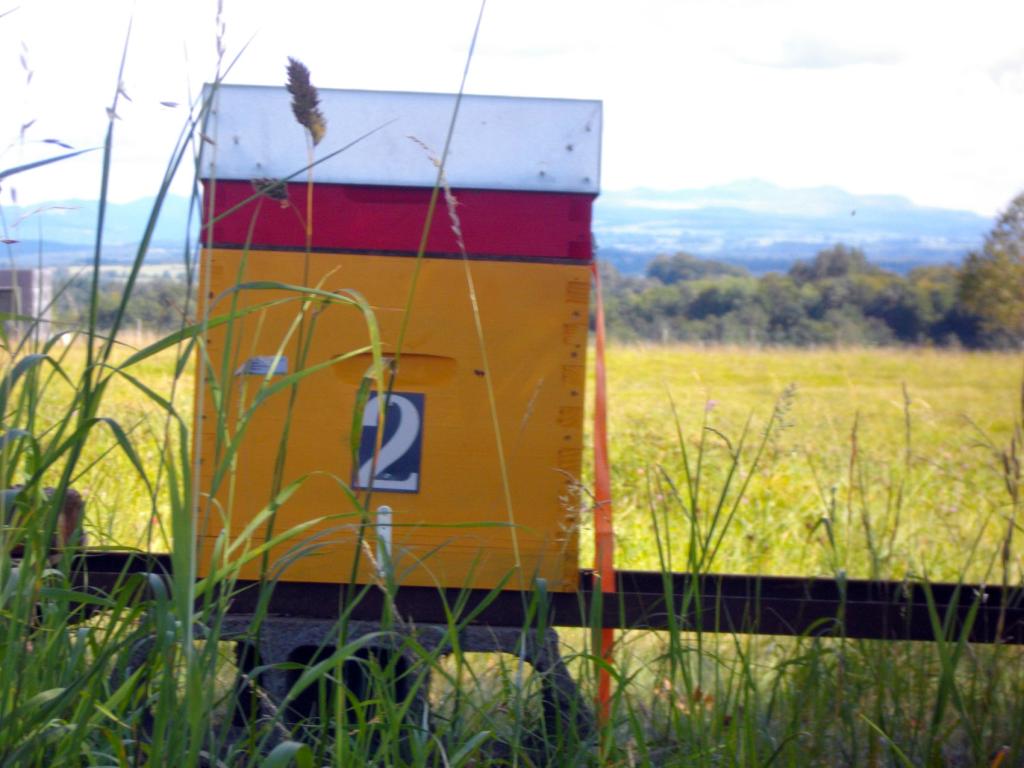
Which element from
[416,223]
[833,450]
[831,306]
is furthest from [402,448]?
[831,306]

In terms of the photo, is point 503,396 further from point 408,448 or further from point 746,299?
point 746,299

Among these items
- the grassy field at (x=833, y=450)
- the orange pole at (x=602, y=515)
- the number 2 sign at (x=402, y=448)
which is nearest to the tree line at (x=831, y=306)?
the grassy field at (x=833, y=450)

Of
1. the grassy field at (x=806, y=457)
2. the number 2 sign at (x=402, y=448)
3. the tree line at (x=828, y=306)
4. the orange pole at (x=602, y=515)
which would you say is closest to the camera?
the orange pole at (x=602, y=515)

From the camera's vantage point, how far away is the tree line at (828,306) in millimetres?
22922

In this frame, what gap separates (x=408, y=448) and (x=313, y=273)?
20.9 inches

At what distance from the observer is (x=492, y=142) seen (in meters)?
2.80

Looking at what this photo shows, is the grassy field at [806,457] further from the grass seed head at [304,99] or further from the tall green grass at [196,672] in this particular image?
the grass seed head at [304,99]

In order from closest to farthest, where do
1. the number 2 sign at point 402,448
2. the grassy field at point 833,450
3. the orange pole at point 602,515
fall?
the orange pole at point 602,515, the number 2 sign at point 402,448, the grassy field at point 833,450

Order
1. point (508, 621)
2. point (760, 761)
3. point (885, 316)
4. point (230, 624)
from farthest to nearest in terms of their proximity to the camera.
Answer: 1. point (885, 316)
2. point (508, 621)
3. point (230, 624)
4. point (760, 761)

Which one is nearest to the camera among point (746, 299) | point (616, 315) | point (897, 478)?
point (897, 478)

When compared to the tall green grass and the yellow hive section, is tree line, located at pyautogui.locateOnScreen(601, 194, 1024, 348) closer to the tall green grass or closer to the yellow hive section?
the yellow hive section

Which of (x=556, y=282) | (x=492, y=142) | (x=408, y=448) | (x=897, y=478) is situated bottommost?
(x=897, y=478)

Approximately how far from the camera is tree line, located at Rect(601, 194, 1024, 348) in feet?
75.2

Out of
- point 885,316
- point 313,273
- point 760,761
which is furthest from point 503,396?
point 885,316
